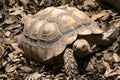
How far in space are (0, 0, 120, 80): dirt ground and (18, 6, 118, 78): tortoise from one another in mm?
112

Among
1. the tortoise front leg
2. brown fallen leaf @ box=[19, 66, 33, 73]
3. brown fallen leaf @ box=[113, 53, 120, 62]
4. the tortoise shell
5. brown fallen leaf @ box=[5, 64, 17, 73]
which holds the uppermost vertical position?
the tortoise shell

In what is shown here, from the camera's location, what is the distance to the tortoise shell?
388 cm

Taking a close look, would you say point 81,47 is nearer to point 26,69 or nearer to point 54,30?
point 54,30

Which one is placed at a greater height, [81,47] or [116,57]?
[81,47]

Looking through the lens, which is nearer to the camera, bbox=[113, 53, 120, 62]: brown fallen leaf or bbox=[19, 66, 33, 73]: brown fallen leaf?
bbox=[113, 53, 120, 62]: brown fallen leaf

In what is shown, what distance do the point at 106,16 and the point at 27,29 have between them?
36.5 inches

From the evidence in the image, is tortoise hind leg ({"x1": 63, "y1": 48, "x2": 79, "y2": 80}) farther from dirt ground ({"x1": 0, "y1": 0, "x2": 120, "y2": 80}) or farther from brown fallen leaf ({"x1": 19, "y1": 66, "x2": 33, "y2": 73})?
brown fallen leaf ({"x1": 19, "y1": 66, "x2": 33, "y2": 73})

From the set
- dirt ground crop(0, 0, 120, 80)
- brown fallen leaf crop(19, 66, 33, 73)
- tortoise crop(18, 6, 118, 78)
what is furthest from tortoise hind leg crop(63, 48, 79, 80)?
brown fallen leaf crop(19, 66, 33, 73)

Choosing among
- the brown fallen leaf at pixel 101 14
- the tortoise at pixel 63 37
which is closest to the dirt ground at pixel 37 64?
the brown fallen leaf at pixel 101 14

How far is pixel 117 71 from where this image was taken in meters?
3.82

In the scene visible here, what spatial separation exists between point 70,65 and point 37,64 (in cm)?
52

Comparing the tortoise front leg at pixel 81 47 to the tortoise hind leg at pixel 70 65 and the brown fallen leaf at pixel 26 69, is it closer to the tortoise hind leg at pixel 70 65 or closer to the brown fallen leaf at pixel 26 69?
the tortoise hind leg at pixel 70 65

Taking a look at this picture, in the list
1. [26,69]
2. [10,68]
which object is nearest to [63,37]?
[26,69]

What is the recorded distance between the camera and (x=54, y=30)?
3.93 meters
